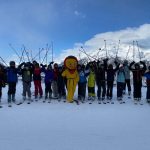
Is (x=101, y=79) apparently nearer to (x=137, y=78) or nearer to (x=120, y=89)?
(x=120, y=89)

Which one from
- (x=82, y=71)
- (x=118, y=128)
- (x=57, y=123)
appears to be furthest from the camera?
(x=82, y=71)

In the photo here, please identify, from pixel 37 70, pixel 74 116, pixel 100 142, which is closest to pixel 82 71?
pixel 37 70

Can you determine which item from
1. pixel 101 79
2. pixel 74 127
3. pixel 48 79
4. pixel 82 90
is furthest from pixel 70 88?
pixel 74 127

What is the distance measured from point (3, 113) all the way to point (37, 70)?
13.1ft

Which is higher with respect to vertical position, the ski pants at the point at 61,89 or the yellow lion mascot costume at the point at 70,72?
the yellow lion mascot costume at the point at 70,72

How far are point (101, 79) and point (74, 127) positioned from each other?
5834 millimetres

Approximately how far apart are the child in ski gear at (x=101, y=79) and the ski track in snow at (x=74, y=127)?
1.64 metres

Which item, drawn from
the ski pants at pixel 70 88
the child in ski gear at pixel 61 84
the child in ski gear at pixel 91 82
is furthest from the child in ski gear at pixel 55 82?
the child in ski gear at pixel 91 82

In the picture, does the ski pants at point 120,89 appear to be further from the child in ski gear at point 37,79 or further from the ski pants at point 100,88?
the child in ski gear at point 37,79

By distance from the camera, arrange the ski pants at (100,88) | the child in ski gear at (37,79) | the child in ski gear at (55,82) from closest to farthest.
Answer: the ski pants at (100,88) < the child in ski gear at (37,79) < the child in ski gear at (55,82)

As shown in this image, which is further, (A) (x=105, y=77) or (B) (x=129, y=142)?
(A) (x=105, y=77)

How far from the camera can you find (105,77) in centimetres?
1442

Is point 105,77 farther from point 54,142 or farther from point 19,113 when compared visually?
point 54,142

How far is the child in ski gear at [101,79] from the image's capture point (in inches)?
555
